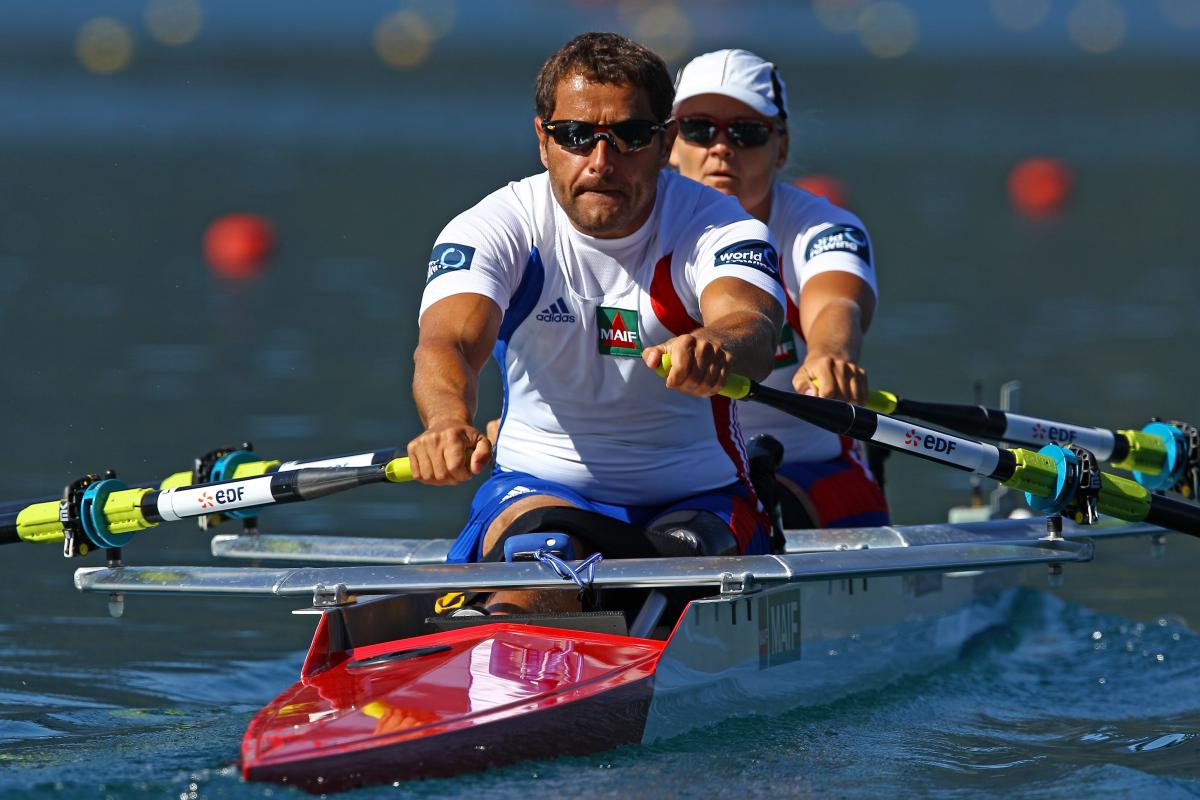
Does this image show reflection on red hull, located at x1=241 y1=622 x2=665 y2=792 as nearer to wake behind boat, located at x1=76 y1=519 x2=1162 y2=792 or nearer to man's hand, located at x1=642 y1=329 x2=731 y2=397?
wake behind boat, located at x1=76 y1=519 x2=1162 y2=792

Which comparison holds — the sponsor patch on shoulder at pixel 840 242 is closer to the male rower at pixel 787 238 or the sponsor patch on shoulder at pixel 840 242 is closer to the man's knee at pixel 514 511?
the male rower at pixel 787 238

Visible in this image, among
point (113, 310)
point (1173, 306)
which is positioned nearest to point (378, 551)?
point (113, 310)

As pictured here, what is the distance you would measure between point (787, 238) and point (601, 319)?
197 cm

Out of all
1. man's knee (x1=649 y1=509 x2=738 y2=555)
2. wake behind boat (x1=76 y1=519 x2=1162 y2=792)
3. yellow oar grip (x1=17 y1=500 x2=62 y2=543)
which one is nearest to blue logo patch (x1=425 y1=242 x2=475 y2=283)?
wake behind boat (x1=76 y1=519 x2=1162 y2=792)

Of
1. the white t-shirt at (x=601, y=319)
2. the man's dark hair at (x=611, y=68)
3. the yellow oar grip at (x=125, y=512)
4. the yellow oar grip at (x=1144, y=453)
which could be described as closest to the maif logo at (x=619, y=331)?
the white t-shirt at (x=601, y=319)

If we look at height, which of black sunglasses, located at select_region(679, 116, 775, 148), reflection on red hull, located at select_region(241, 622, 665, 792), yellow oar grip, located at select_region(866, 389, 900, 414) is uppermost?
black sunglasses, located at select_region(679, 116, 775, 148)

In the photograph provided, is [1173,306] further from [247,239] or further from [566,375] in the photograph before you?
[566,375]

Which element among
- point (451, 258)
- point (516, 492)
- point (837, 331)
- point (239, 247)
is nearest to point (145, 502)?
point (516, 492)

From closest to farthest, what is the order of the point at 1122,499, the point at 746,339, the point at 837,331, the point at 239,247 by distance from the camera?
1. the point at 746,339
2. the point at 1122,499
3. the point at 837,331
4. the point at 239,247

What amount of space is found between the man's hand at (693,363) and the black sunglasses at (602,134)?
72 centimetres

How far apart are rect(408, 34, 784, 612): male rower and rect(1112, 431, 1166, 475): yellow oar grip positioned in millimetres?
2374

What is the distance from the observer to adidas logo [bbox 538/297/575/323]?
5410 millimetres

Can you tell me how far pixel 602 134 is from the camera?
5277 mm

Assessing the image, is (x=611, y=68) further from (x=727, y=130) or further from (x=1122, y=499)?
(x=1122, y=499)
